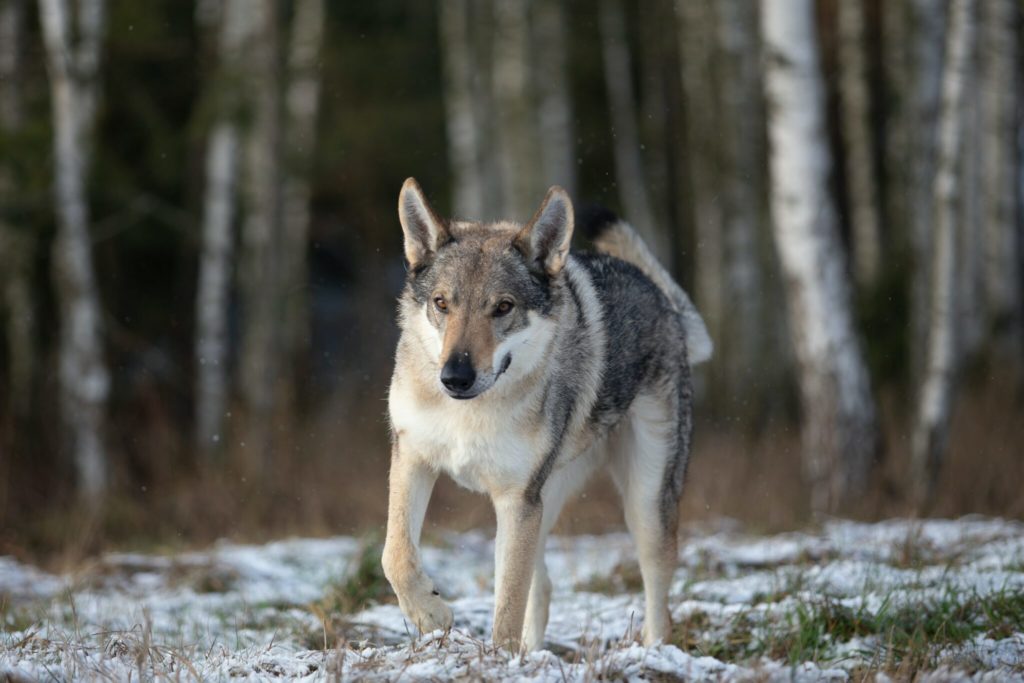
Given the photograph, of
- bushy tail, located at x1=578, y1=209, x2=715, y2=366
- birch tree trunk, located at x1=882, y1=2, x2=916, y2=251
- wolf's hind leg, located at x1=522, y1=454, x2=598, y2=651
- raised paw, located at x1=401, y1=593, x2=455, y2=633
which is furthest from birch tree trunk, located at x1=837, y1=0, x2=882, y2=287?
raised paw, located at x1=401, y1=593, x2=455, y2=633

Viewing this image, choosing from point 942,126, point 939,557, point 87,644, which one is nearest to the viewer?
point 87,644

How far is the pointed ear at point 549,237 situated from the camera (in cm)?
487

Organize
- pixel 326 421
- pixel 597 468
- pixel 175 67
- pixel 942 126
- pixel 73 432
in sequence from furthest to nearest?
pixel 175 67 → pixel 326 421 → pixel 73 432 → pixel 942 126 → pixel 597 468

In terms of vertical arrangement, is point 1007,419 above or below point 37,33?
below

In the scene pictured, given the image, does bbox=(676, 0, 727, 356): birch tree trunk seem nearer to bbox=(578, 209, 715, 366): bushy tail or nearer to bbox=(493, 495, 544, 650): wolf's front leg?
bbox=(578, 209, 715, 366): bushy tail

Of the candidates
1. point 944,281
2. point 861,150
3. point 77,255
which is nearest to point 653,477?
point 944,281

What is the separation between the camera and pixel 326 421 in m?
12.9

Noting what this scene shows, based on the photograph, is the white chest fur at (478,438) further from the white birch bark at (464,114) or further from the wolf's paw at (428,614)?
the white birch bark at (464,114)

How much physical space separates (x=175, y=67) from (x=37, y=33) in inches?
118

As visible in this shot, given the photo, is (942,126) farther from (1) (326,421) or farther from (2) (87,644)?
(2) (87,644)

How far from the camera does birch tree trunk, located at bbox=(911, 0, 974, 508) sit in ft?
31.2

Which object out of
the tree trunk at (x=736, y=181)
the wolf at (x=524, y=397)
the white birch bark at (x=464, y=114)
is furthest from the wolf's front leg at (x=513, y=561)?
the tree trunk at (x=736, y=181)

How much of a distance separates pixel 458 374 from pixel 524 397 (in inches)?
18.5

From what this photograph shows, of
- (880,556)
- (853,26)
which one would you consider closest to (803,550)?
(880,556)
